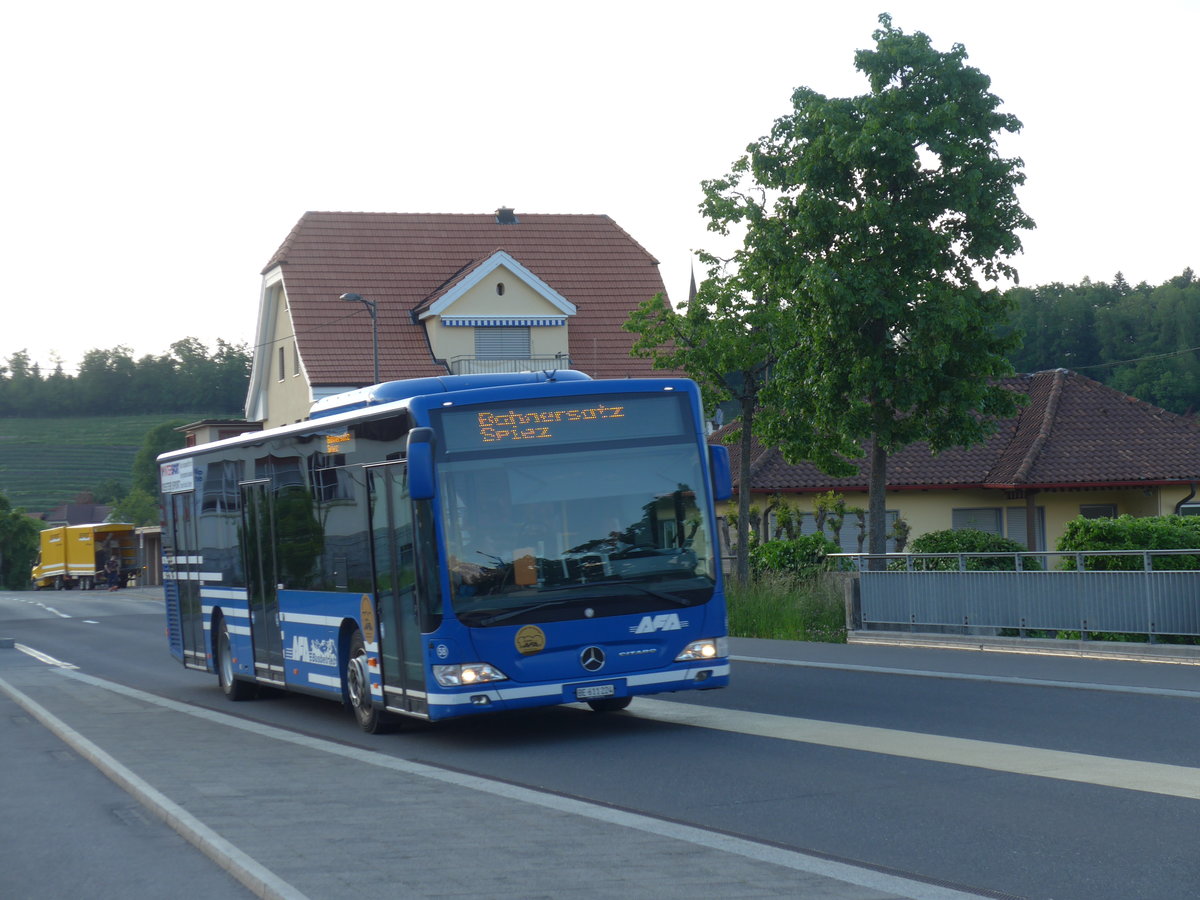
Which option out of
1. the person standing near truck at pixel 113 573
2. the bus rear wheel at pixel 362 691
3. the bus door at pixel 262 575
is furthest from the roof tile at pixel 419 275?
the person standing near truck at pixel 113 573

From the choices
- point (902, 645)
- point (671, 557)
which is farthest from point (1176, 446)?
point (671, 557)

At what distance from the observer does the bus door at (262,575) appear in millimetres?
16219

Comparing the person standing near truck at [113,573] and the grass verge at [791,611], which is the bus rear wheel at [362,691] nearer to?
the grass verge at [791,611]

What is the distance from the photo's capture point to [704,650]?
1286 centimetres

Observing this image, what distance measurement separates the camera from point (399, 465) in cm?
1272

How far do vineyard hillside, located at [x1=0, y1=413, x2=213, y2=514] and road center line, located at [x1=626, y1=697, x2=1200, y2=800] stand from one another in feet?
439

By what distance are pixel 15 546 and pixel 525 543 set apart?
107801 millimetres

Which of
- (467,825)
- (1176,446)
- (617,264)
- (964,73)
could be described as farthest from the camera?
(617,264)

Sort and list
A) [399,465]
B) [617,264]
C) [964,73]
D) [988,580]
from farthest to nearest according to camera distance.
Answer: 1. [617,264]
2. [964,73]
3. [988,580]
4. [399,465]

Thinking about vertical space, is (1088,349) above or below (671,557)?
above

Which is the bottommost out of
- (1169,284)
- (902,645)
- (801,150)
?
(902,645)

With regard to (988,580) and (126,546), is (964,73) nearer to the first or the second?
(988,580)

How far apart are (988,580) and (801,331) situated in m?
7.02

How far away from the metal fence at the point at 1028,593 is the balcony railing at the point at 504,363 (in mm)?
24287
